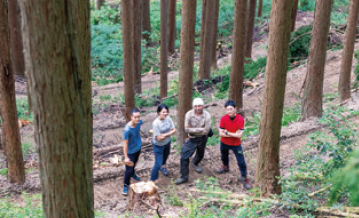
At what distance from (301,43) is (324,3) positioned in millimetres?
7584

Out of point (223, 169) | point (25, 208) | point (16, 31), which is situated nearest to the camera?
point (25, 208)

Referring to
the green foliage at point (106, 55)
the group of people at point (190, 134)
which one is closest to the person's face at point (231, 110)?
the group of people at point (190, 134)

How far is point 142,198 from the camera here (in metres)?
7.16

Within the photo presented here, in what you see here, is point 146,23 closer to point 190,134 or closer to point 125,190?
point 190,134

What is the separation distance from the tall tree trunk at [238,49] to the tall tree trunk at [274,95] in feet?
15.7

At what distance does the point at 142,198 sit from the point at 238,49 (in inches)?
229

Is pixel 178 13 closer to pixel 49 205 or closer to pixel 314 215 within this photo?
pixel 314 215

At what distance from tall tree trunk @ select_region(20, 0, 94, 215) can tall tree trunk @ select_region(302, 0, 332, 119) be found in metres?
8.69

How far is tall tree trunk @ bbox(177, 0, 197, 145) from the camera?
882cm

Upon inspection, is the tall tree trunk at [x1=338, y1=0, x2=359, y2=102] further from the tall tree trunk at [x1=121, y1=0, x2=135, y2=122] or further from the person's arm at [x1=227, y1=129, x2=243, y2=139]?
the tall tree trunk at [x1=121, y1=0, x2=135, y2=122]

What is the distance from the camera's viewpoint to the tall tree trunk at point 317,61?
32.8ft

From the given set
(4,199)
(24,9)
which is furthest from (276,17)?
(4,199)

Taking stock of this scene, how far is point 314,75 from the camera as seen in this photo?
34.9 ft

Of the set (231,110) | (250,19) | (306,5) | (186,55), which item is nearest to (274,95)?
(231,110)
